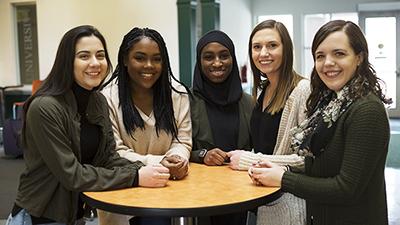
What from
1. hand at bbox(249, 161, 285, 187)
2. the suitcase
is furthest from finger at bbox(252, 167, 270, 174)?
the suitcase

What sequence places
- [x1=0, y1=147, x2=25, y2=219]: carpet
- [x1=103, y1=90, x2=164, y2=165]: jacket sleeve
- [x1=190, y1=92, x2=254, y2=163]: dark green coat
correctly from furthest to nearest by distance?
1. [x1=0, y1=147, x2=25, y2=219]: carpet
2. [x1=190, y1=92, x2=254, y2=163]: dark green coat
3. [x1=103, y1=90, x2=164, y2=165]: jacket sleeve

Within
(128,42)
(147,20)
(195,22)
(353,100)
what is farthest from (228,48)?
(147,20)

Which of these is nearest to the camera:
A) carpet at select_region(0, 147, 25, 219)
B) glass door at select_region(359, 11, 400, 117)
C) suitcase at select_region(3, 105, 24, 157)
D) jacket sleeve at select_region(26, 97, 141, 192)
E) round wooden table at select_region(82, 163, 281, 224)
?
round wooden table at select_region(82, 163, 281, 224)

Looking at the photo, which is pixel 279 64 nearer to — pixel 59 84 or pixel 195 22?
pixel 59 84

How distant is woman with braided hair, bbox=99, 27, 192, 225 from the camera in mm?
2189

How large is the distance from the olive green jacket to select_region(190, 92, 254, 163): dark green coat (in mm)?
569

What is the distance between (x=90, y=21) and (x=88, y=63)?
5.04 m

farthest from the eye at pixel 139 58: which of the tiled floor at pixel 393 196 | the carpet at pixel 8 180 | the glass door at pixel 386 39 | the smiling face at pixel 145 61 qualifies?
the glass door at pixel 386 39

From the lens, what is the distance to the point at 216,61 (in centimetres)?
243

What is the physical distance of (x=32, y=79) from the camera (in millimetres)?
7734

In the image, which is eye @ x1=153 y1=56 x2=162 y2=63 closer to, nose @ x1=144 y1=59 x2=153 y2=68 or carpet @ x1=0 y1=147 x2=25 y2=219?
nose @ x1=144 y1=59 x2=153 y2=68

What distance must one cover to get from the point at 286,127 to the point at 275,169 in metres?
0.30

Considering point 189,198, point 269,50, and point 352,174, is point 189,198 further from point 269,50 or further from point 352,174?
point 269,50

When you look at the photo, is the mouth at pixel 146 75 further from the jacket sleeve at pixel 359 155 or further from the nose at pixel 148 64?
the jacket sleeve at pixel 359 155
